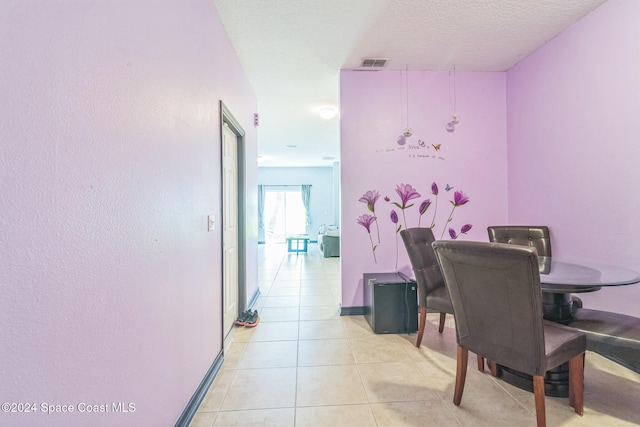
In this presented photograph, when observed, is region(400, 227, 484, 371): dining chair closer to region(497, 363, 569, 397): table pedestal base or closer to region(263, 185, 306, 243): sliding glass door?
region(497, 363, 569, 397): table pedestal base

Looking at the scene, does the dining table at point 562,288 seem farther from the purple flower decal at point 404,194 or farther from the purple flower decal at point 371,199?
the purple flower decal at point 371,199

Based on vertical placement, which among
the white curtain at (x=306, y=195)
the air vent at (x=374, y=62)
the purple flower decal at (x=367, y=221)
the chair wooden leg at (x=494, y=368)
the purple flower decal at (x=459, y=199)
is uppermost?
the air vent at (x=374, y=62)

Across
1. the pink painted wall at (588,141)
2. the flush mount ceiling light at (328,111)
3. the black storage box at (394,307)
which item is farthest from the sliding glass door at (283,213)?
the pink painted wall at (588,141)

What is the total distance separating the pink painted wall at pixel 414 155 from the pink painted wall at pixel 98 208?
191cm

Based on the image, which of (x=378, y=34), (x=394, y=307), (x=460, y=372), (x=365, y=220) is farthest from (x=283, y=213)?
(x=460, y=372)

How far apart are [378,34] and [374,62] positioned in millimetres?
506

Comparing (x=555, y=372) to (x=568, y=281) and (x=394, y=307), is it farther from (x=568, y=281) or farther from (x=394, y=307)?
(x=394, y=307)

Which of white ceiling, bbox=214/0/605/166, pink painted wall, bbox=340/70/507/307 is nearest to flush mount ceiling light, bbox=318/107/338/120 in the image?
white ceiling, bbox=214/0/605/166

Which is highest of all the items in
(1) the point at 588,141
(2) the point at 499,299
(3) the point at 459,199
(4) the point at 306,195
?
(4) the point at 306,195

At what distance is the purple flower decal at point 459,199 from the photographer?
3340mm

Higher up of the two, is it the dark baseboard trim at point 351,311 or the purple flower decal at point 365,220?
the purple flower decal at point 365,220

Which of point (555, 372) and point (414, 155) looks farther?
point (414, 155)

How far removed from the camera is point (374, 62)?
3.10 metres

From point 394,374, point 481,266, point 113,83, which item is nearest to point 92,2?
point 113,83
